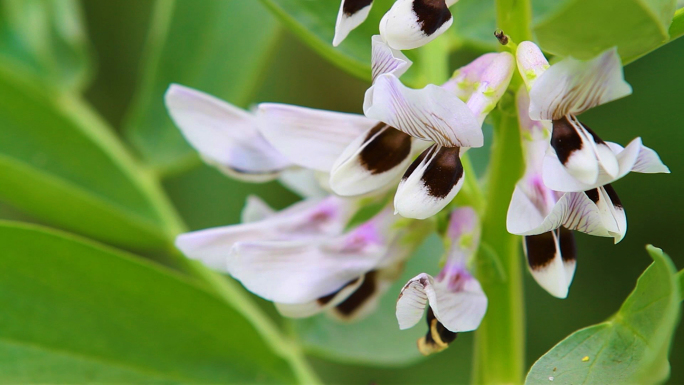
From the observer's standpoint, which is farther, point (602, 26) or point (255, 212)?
point (255, 212)

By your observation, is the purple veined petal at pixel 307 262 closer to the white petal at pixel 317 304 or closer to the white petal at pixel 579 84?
the white petal at pixel 317 304

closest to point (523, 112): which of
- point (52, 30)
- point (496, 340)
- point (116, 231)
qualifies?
point (496, 340)

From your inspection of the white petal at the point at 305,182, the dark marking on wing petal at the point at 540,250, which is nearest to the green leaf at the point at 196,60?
the white petal at the point at 305,182

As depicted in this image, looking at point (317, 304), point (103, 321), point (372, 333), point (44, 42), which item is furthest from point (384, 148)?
point (44, 42)

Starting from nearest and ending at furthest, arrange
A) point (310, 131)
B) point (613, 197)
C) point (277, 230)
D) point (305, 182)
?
1. point (613, 197)
2. point (310, 131)
3. point (277, 230)
4. point (305, 182)

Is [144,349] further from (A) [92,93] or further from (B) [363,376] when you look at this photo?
(A) [92,93]

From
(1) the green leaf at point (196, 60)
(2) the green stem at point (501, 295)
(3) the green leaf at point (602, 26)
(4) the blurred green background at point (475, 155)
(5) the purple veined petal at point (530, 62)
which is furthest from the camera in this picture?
(4) the blurred green background at point (475, 155)

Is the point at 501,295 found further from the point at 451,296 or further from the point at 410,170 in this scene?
the point at 410,170
